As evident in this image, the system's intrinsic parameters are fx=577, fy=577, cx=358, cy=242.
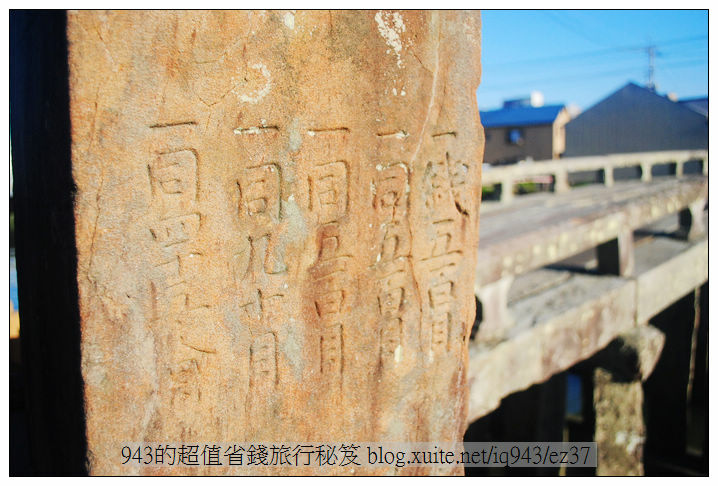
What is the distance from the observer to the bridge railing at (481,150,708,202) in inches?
183

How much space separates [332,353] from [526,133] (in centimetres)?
2073

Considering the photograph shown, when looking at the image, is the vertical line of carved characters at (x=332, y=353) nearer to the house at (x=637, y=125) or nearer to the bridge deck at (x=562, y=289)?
the bridge deck at (x=562, y=289)

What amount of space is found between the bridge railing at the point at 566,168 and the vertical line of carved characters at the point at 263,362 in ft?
9.23

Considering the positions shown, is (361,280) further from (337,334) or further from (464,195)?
(464,195)

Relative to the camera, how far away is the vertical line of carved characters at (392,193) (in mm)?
1351

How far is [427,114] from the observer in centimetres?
139

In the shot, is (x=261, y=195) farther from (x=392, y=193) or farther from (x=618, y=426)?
(x=618, y=426)

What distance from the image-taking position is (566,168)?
620 centimetres

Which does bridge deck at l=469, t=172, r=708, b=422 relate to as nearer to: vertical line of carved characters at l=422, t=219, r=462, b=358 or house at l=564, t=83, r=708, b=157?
vertical line of carved characters at l=422, t=219, r=462, b=358

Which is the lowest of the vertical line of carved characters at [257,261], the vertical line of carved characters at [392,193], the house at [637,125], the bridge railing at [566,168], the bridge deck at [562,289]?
the bridge deck at [562,289]

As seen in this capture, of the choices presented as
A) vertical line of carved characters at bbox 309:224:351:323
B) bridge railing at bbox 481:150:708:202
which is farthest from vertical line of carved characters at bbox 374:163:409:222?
bridge railing at bbox 481:150:708:202

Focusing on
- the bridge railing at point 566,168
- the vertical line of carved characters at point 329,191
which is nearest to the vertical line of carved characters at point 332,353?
the vertical line of carved characters at point 329,191

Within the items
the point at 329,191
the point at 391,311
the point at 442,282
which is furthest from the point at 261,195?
the point at 442,282

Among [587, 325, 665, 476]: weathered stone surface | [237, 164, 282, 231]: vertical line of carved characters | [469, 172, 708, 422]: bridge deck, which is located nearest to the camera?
[237, 164, 282, 231]: vertical line of carved characters
